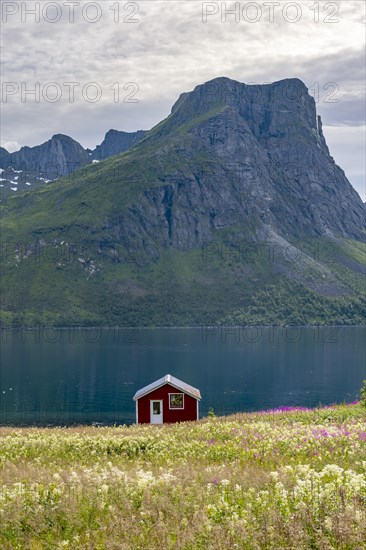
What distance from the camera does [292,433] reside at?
2141 centimetres

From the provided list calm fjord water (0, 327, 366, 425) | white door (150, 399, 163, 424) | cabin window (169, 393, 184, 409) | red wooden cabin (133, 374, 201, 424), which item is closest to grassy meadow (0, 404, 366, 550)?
red wooden cabin (133, 374, 201, 424)

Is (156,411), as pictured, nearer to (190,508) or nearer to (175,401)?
(175,401)

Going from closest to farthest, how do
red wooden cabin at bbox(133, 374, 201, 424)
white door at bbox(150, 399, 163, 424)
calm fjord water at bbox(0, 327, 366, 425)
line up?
red wooden cabin at bbox(133, 374, 201, 424), white door at bbox(150, 399, 163, 424), calm fjord water at bbox(0, 327, 366, 425)

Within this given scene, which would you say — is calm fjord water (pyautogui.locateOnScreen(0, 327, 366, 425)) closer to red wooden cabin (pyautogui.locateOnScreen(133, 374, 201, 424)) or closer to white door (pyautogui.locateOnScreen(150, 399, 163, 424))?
red wooden cabin (pyautogui.locateOnScreen(133, 374, 201, 424))

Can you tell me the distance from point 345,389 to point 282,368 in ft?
145

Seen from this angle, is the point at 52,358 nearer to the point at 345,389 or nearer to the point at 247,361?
the point at 247,361

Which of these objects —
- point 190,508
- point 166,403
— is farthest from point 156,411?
point 190,508

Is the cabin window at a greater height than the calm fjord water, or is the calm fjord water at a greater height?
the cabin window

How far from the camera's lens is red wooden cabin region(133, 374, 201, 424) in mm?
57250

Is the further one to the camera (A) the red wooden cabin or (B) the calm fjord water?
(B) the calm fjord water

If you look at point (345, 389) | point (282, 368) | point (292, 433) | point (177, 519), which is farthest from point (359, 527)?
point (282, 368)

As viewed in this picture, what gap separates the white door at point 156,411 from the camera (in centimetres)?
5747

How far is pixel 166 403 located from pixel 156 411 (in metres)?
1.18

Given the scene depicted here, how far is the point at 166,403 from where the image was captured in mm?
57688
